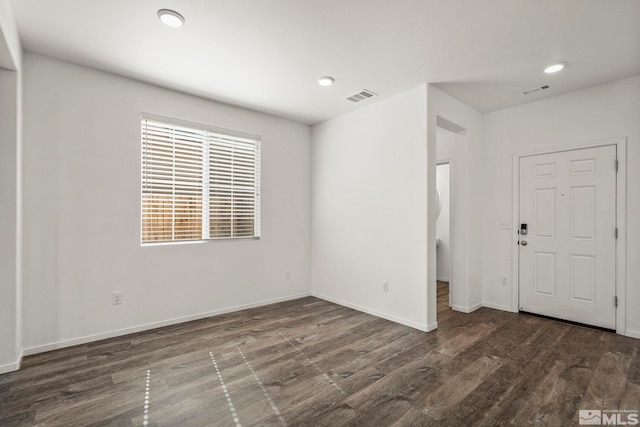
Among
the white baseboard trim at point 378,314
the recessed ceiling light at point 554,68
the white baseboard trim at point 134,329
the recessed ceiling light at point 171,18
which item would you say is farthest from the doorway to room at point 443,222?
the recessed ceiling light at point 171,18

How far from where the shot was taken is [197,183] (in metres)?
3.79

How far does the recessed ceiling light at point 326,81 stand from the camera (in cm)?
323

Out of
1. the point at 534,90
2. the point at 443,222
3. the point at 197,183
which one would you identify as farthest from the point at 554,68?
the point at 197,183

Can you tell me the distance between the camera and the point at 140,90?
3322 millimetres

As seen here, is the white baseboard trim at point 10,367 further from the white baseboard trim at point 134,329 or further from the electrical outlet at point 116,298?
the electrical outlet at point 116,298

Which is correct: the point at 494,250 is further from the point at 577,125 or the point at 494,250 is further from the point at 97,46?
the point at 97,46

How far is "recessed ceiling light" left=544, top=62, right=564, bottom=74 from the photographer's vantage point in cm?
293

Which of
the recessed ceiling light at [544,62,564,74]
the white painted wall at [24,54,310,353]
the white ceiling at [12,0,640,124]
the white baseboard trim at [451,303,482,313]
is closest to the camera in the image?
the white ceiling at [12,0,640,124]

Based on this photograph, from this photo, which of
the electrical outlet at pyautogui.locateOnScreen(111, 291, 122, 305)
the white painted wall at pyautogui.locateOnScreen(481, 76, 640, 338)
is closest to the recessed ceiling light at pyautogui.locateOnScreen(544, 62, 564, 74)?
the white painted wall at pyautogui.locateOnScreen(481, 76, 640, 338)

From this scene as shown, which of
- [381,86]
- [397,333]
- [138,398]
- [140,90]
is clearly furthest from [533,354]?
[140,90]

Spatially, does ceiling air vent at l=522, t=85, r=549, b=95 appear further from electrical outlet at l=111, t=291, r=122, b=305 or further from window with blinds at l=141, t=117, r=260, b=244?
electrical outlet at l=111, t=291, r=122, b=305

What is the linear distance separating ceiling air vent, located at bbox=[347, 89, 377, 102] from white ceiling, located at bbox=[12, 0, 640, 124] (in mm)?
144

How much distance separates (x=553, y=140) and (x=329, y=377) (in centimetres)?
377

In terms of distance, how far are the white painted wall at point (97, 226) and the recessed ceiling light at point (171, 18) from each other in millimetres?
1317
